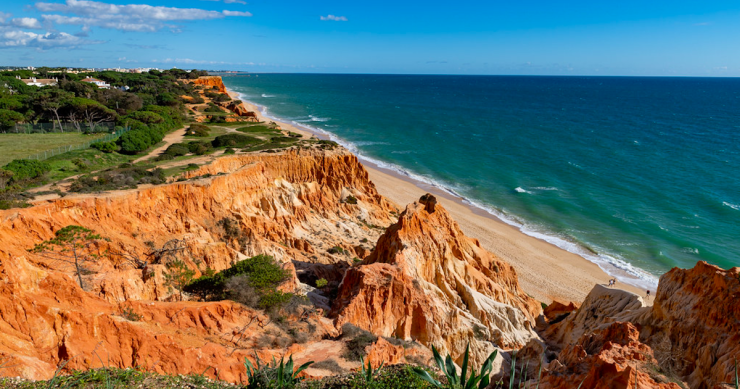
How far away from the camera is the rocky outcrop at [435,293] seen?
20.2 metres

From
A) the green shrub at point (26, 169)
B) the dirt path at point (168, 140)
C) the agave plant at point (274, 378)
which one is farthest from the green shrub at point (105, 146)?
the agave plant at point (274, 378)

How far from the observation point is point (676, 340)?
53.7 ft

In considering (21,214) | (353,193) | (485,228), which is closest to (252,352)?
(21,214)

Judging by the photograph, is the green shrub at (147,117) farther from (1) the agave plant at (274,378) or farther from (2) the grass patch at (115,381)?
(1) the agave plant at (274,378)

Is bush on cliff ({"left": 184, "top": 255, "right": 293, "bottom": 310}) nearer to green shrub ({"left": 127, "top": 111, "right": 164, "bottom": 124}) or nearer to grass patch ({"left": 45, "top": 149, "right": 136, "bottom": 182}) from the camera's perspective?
grass patch ({"left": 45, "top": 149, "right": 136, "bottom": 182})

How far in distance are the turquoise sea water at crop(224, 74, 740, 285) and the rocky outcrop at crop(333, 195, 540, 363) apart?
21.2 m

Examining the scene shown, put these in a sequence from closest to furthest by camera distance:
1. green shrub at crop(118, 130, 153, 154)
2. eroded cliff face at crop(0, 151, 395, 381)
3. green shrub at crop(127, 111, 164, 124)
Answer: eroded cliff face at crop(0, 151, 395, 381) → green shrub at crop(118, 130, 153, 154) → green shrub at crop(127, 111, 164, 124)

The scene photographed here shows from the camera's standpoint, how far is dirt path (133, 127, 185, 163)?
36.5 metres

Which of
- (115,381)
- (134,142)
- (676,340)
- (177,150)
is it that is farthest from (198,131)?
(676,340)

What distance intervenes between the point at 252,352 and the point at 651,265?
1560 inches

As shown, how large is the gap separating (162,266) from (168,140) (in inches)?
1094

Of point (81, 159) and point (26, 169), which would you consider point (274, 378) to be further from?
point (81, 159)

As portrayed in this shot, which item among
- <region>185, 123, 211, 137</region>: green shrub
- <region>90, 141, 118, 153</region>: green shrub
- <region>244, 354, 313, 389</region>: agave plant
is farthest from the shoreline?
<region>90, 141, 118, 153</region>: green shrub

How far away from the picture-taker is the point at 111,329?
14133 mm
